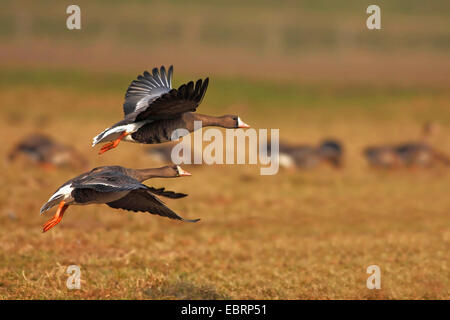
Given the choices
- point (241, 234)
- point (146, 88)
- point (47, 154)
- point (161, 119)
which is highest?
point (47, 154)

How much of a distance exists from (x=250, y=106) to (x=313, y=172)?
15303 mm

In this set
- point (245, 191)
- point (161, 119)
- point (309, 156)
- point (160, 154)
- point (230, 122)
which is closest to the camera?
point (161, 119)

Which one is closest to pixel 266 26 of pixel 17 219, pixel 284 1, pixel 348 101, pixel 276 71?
pixel 284 1

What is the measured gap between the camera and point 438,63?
186 ft

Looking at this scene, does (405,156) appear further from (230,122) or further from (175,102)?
(175,102)

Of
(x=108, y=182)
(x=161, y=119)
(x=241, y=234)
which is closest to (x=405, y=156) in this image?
(x=241, y=234)

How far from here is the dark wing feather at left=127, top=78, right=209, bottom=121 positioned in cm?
767

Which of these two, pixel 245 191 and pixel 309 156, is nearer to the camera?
pixel 245 191

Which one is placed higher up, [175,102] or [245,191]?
[175,102]

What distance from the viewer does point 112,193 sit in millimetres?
7016

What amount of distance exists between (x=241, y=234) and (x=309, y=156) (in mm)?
7883

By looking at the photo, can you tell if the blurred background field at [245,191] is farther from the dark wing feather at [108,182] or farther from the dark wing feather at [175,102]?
the dark wing feather at [175,102]

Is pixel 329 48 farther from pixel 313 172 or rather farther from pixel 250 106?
pixel 313 172

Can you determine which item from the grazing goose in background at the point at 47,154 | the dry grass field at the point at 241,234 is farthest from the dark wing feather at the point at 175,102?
A: the grazing goose in background at the point at 47,154
